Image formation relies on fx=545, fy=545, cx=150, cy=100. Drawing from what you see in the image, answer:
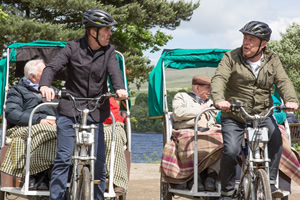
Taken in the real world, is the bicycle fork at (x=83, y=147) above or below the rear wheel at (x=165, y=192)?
above

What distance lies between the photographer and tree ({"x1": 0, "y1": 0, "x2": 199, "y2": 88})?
1700cm

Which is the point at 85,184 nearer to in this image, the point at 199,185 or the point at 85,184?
the point at 85,184

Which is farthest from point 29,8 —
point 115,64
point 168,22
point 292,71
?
point 292,71

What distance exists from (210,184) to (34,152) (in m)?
1.99

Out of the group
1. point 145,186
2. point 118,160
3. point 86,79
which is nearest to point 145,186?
point 145,186

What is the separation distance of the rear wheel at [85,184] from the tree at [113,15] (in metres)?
12.7

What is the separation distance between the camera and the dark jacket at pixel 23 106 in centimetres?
634

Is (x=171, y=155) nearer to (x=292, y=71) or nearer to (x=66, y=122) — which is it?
(x=66, y=122)

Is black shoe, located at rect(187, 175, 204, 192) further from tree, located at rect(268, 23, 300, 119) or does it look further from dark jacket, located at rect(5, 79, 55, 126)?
tree, located at rect(268, 23, 300, 119)

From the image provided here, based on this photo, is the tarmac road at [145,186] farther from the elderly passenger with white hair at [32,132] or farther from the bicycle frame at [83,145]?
the bicycle frame at [83,145]

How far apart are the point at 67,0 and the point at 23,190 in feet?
42.6

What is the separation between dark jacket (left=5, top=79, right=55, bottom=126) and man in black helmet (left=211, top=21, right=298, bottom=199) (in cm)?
222

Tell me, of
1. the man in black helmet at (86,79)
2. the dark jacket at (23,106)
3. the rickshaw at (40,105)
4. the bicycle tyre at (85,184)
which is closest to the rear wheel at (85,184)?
the bicycle tyre at (85,184)

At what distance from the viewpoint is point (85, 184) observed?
182 inches
